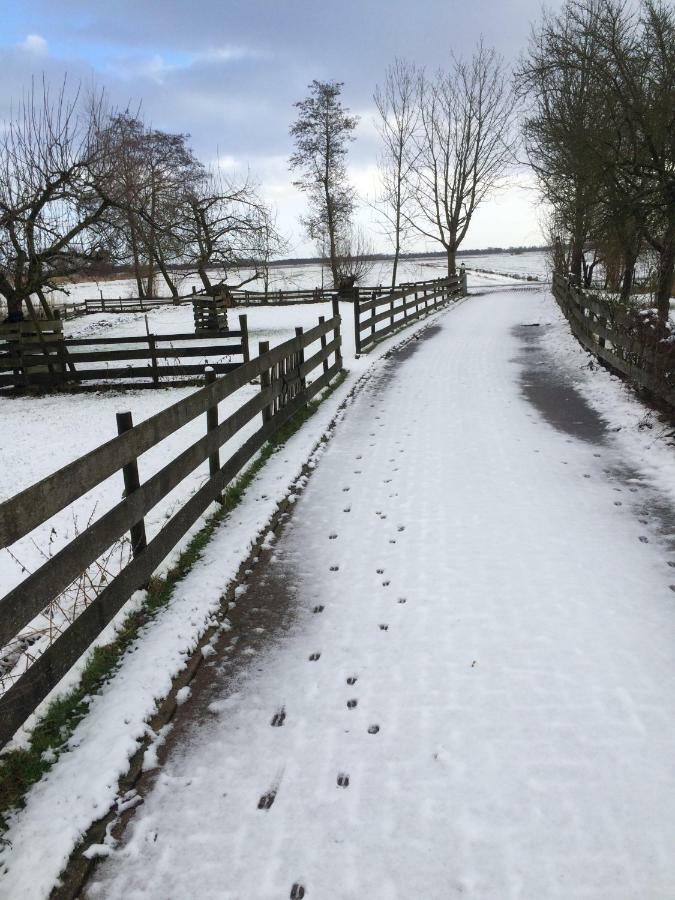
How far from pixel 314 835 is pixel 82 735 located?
128 centimetres

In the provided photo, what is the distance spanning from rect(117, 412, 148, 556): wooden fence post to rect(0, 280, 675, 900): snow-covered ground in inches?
18.3

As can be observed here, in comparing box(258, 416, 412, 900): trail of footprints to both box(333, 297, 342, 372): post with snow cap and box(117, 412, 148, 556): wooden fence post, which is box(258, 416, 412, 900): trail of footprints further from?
box(333, 297, 342, 372): post with snow cap

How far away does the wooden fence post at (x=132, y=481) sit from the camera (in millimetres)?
3783

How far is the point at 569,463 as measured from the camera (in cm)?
628

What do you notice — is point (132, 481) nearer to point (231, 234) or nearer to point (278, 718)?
point (278, 718)

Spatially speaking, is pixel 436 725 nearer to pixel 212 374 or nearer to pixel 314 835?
pixel 314 835

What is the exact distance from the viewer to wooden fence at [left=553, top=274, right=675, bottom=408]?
7.25 metres

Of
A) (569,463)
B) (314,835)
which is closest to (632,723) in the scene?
(314,835)

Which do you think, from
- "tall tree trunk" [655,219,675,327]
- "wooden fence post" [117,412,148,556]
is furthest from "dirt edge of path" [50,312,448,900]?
"tall tree trunk" [655,219,675,327]

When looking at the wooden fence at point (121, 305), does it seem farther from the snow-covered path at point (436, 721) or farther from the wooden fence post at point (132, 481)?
the snow-covered path at point (436, 721)

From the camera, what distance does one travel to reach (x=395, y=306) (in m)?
28.8

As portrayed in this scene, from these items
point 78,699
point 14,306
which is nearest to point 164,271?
point 14,306

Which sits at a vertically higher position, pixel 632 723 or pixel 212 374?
pixel 212 374

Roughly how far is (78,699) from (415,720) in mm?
1774
